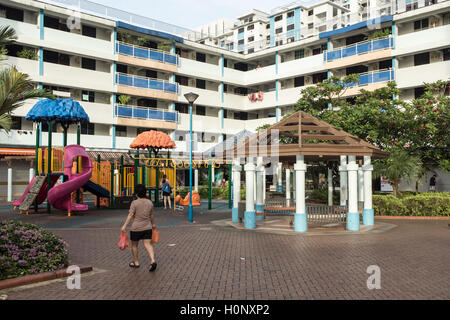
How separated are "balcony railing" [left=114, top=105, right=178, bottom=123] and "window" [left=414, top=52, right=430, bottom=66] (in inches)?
829

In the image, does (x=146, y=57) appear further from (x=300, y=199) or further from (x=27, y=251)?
(x=27, y=251)

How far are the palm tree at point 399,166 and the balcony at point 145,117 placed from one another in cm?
2168

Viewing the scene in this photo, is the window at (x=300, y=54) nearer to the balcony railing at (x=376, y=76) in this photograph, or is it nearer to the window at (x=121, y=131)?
the balcony railing at (x=376, y=76)

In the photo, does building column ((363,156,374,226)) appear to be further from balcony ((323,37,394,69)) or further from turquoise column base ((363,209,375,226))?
balcony ((323,37,394,69))

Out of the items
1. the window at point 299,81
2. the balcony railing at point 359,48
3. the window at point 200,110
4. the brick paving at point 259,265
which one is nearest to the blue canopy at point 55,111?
the brick paving at point 259,265

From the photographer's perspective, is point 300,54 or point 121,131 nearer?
point 121,131

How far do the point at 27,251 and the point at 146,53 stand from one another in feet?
105

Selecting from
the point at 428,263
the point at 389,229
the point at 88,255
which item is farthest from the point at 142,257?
the point at 389,229

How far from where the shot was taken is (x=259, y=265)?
8.55 m

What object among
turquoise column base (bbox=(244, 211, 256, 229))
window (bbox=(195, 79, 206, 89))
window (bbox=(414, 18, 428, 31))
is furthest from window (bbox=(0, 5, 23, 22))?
window (bbox=(414, 18, 428, 31))

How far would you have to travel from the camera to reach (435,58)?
32.8m

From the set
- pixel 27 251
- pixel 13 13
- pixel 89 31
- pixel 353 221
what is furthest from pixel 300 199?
pixel 89 31
